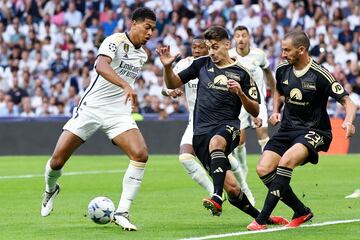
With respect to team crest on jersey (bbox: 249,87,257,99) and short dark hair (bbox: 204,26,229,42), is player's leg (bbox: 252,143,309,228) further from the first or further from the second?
short dark hair (bbox: 204,26,229,42)

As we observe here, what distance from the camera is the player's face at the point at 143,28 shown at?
11.7 metres

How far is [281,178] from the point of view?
10812mm

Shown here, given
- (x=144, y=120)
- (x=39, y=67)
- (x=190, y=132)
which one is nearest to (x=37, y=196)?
(x=190, y=132)

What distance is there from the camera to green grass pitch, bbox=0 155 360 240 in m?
10.9

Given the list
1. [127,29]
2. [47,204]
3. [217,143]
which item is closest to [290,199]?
[217,143]

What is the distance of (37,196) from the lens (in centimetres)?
1581

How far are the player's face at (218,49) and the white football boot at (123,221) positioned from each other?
6.57 feet

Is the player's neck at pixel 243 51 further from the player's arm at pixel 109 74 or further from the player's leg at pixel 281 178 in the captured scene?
the player's leg at pixel 281 178

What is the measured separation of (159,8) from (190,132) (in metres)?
17.4

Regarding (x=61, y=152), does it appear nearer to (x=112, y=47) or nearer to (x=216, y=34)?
(x=112, y=47)

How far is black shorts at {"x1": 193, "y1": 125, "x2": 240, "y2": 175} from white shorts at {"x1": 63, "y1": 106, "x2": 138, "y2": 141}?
753 millimetres

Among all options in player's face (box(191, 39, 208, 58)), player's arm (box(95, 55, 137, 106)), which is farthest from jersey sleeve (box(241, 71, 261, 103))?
player's face (box(191, 39, 208, 58))

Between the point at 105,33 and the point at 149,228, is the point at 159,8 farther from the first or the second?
the point at 149,228

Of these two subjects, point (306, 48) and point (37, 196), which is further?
point (37, 196)
